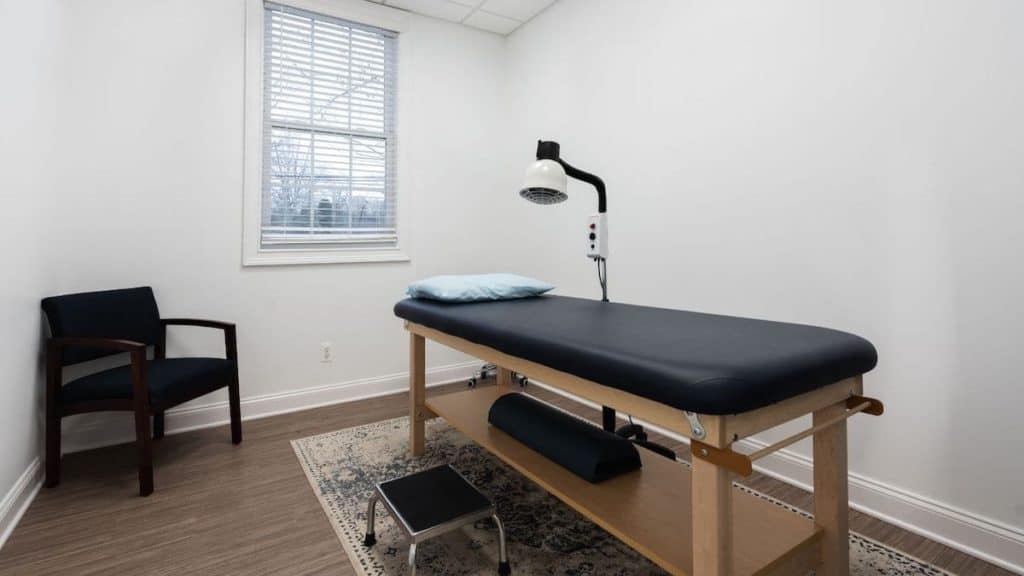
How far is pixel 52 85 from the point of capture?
2109 millimetres

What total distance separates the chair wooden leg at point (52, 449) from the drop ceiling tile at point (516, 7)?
10.6 ft

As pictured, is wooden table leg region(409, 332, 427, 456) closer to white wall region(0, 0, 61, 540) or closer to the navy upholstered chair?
the navy upholstered chair

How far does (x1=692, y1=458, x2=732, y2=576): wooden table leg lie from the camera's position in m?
0.87

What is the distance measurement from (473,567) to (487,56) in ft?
11.3

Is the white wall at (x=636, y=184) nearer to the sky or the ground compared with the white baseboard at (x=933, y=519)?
nearer to the sky

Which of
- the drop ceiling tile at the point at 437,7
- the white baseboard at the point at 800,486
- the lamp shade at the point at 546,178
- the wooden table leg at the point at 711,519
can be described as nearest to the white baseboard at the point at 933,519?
the white baseboard at the point at 800,486

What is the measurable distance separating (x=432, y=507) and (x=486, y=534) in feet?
1.01

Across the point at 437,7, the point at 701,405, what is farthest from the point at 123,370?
the point at 437,7

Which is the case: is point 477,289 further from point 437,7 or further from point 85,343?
point 437,7

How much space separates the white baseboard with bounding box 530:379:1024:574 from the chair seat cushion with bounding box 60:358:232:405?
1895 millimetres

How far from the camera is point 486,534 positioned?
63.4 inches

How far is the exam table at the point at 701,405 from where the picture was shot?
0.87 metres

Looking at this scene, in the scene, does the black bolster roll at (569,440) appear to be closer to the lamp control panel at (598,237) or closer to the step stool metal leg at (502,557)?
the step stool metal leg at (502,557)

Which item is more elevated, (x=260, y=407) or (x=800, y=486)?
(x=260, y=407)
